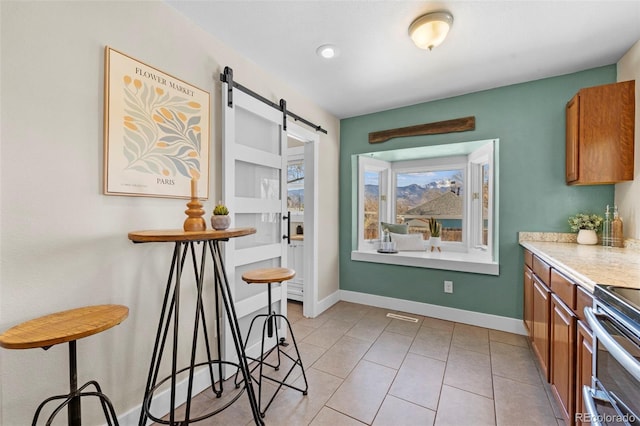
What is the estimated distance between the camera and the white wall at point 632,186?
1944mm

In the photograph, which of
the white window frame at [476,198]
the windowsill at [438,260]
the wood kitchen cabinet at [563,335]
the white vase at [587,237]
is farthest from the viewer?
the white window frame at [476,198]

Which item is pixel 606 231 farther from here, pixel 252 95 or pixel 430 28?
pixel 252 95

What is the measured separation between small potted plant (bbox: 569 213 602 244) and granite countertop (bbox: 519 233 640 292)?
7 cm

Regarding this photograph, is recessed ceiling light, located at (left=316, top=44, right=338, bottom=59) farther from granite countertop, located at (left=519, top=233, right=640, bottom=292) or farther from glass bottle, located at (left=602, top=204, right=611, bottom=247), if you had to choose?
glass bottle, located at (left=602, top=204, right=611, bottom=247)

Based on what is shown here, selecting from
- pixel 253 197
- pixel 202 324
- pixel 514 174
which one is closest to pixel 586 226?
pixel 514 174

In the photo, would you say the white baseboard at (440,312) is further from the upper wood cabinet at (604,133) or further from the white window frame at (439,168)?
the upper wood cabinet at (604,133)

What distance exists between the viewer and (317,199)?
3.10m

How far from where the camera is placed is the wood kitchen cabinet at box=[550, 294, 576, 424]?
4.32 ft

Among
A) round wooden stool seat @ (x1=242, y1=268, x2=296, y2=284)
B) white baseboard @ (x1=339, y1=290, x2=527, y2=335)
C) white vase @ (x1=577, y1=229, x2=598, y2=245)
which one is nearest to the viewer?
round wooden stool seat @ (x1=242, y1=268, x2=296, y2=284)

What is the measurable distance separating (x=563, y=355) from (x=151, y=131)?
2623 millimetres

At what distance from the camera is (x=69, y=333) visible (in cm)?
92

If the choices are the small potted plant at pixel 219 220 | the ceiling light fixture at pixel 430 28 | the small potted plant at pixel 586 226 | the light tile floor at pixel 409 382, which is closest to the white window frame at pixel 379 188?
the light tile floor at pixel 409 382

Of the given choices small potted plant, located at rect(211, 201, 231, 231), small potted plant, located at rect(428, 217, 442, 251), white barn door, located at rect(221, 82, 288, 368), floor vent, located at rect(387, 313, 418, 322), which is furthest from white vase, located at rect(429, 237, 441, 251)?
small potted plant, located at rect(211, 201, 231, 231)

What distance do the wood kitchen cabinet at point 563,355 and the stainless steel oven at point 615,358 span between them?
0.75ft
